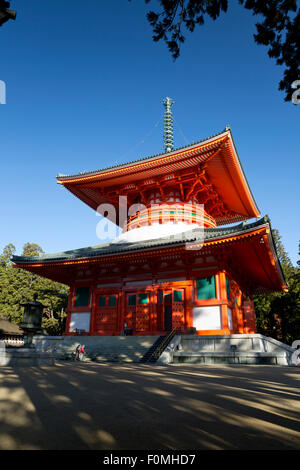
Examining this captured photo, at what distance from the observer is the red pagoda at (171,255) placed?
1502 cm

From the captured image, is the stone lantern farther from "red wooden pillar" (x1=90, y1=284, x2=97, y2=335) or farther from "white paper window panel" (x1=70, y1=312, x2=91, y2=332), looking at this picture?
"white paper window panel" (x1=70, y1=312, x2=91, y2=332)

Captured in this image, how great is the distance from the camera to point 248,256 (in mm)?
16234

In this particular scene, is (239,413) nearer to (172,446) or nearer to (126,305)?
(172,446)

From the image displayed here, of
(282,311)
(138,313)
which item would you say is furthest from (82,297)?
(282,311)

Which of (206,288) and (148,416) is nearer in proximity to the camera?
(148,416)

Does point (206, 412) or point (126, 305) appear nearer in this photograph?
point (206, 412)

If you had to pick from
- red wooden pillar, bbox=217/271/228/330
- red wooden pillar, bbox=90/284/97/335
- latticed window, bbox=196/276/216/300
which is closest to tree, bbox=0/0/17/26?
red wooden pillar, bbox=217/271/228/330

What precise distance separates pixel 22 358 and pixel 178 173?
13209 mm

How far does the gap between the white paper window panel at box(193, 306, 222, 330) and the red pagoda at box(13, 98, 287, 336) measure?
0.16 ft

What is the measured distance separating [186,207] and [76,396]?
16003 millimetres

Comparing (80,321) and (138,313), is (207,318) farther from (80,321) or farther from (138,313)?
(80,321)

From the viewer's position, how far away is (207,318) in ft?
49.2

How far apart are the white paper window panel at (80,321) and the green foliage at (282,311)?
22949mm
